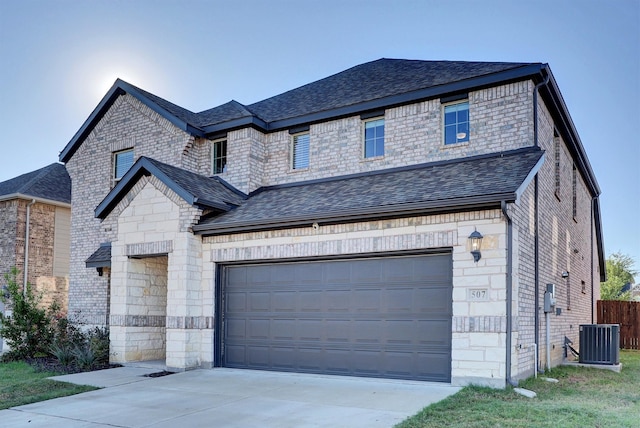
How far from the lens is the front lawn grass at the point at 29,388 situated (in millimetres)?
9508

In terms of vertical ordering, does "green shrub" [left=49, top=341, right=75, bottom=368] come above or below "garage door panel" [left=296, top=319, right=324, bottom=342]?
below

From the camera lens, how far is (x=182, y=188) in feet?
40.5

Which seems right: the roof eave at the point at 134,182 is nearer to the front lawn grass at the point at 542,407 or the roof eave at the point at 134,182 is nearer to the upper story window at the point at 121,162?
the upper story window at the point at 121,162

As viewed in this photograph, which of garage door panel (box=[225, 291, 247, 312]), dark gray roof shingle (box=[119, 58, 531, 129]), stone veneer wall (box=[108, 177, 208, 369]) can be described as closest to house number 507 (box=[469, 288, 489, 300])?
dark gray roof shingle (box=[119, 58, 531, 129])

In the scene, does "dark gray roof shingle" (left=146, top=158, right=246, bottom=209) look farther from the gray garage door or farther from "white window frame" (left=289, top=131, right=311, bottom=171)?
the gray garage door

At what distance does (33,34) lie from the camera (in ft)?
54.0

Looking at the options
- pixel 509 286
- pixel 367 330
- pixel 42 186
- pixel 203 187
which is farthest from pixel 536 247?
pixel 42 186

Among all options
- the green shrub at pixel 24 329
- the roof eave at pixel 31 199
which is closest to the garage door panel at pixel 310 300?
the green shrub at pixel 24 329

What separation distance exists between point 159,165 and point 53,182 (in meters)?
11.0

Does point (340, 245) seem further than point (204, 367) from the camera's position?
No

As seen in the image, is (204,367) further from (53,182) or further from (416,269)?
(53,182)

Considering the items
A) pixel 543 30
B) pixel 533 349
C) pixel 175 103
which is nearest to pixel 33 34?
pixel 175 103

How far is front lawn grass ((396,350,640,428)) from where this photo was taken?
6859mm

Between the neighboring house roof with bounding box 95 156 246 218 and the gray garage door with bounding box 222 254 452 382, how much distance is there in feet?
5.35
